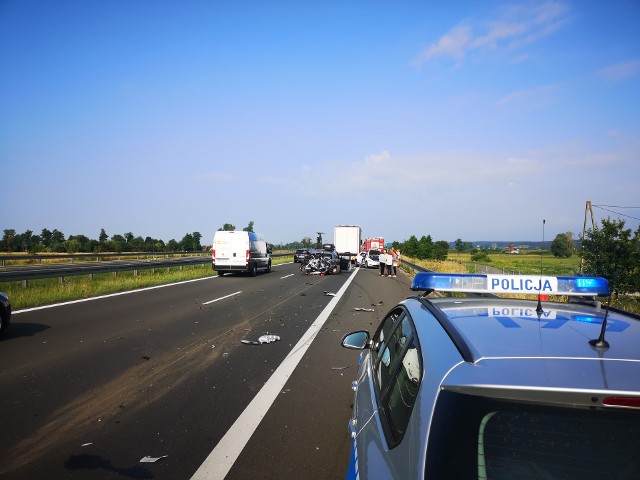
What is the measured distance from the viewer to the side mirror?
12.4 feet

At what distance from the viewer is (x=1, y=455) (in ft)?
12.5

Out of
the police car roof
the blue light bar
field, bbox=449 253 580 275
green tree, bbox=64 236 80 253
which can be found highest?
green tree, bbox=64 236 80 253

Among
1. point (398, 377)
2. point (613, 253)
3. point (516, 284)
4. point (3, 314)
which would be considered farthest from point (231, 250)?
point (398, 377)

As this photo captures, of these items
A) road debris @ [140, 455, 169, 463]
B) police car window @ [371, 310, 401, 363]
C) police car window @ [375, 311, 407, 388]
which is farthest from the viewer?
road debris @ [140, 455, 169, 463]

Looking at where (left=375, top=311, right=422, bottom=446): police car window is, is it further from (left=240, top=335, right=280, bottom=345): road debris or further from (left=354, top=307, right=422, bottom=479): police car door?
(left=240, top=335, right=280, bottom=345): road debris

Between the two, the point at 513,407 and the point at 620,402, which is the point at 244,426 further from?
the point at 620,402

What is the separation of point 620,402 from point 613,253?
23689 millimetres

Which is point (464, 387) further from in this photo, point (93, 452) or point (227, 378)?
point (227, 378)

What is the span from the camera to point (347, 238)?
47.3 m

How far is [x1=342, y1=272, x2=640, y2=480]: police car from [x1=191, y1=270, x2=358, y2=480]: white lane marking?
1.82 metres

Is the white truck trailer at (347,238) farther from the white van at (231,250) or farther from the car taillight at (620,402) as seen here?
the car taillight at (620,402)

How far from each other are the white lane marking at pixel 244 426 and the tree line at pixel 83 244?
5658cm

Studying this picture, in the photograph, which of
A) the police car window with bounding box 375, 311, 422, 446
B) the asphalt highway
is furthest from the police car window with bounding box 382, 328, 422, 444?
the asphalt highway

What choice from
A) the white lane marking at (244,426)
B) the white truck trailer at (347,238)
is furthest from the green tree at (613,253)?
the white truck trailer at (347,238)
